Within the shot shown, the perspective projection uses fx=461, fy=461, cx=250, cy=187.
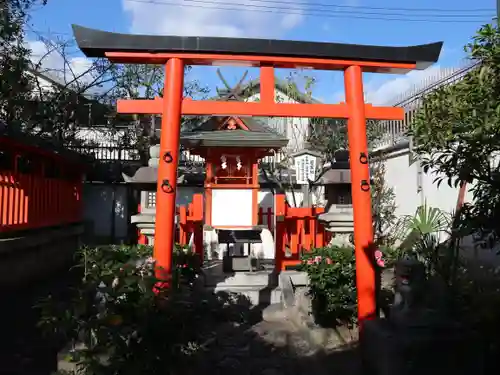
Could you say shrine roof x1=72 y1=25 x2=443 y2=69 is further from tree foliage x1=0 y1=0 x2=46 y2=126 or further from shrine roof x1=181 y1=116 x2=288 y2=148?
tree foliage x1=0 y1=0 x2=46 y2=126

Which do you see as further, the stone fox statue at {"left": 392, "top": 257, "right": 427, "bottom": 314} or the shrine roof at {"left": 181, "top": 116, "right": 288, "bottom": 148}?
the shrine roof at {"left": 181, "top": 116, "right": 288, "bottom": 148}

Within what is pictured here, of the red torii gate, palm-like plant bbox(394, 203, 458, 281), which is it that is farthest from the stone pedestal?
the red torii gate

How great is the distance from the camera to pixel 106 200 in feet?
46.3

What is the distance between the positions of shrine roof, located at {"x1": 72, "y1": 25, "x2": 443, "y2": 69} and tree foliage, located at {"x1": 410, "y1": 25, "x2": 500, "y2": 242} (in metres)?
2.38

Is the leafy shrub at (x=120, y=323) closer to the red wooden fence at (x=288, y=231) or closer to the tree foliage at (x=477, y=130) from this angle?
the tree foliage at (x=477, y=130)

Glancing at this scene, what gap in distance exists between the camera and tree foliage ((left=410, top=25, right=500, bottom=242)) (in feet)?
11.1

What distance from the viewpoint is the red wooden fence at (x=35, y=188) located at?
7383mm

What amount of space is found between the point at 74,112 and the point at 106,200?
2775mm

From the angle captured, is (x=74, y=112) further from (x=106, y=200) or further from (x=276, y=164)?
(x=276, y=164)

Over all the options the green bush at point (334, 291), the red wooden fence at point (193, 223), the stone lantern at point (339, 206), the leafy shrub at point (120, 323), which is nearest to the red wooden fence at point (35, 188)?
the red wooden fence at point (193, 223)

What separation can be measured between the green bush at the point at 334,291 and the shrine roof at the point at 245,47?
2964 millimetres

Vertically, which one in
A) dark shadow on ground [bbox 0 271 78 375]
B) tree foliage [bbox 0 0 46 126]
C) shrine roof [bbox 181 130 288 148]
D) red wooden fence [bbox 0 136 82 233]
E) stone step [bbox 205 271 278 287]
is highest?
tree foliage [bbox 0 0 46 126]

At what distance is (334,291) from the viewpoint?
6512 millimetres

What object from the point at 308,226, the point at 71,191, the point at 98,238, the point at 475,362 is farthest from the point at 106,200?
the point at 475,362
